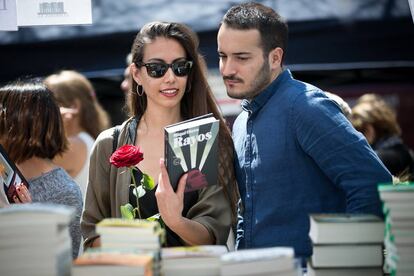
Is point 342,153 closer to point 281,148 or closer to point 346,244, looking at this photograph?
point 281,148

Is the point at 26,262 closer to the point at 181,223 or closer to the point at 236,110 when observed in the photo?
the point at 181,223

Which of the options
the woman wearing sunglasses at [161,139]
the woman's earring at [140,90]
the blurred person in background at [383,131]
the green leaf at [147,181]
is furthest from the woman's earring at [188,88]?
the blurred person in background at [383,131]

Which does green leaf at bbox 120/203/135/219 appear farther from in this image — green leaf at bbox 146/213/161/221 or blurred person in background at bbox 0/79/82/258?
blurred person in background at bbox 0/79/82/258

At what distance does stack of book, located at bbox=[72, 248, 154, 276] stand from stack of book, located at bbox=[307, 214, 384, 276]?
528mm

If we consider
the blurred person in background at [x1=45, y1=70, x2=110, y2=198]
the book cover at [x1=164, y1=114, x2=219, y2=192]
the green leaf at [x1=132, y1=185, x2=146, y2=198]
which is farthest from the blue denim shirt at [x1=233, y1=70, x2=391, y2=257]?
the blurred person in background at [x1=45, y1=70, x2=110, y2=198]

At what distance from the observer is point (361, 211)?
9.57 ft

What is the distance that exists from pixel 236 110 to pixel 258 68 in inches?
103

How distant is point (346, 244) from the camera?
260cm

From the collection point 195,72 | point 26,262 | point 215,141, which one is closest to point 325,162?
point 215,141

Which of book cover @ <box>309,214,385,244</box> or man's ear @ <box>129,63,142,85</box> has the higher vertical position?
man's ear @ <box>129,63,142,85</box>

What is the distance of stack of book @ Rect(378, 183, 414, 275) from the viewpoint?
8.24ft

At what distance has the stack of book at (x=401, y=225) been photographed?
2.51 metres

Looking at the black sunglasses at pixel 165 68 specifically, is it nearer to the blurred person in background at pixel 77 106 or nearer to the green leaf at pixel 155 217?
the green leaf at pixel 155 217

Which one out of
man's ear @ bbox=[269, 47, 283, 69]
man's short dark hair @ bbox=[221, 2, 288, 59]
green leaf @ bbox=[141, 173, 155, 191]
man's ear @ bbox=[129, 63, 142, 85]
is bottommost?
green leaf @ bbox=[141, 173, 155, 191]
